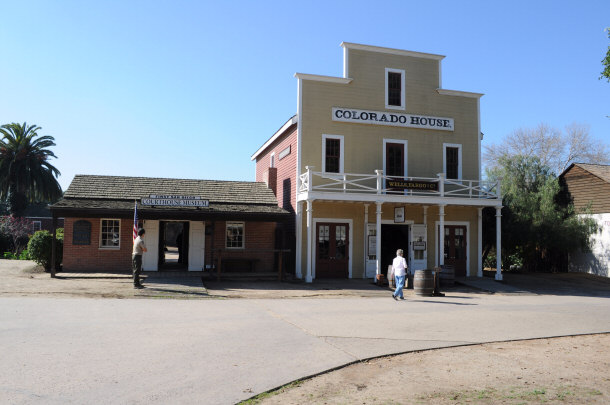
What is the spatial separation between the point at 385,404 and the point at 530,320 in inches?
309

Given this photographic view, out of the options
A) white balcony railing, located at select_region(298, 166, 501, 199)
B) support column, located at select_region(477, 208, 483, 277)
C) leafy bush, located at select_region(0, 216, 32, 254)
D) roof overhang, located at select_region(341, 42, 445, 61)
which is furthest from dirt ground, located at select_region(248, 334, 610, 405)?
leafy bush, located at select_region(0, 216, 32, 254)

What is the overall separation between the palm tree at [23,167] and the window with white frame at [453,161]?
1016 inches

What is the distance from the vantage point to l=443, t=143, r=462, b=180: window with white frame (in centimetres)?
2295

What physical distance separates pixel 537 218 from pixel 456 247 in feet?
15.8

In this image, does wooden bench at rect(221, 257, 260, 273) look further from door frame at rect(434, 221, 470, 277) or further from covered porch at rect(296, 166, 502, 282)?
door frame at rect(434, 221, 470, 277)

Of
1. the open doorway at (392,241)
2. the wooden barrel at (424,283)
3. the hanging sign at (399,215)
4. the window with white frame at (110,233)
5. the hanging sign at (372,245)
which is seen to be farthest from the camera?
the open doorway at (392,241)

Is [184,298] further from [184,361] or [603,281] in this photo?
[603,281]

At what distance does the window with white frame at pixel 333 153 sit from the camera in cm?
2136

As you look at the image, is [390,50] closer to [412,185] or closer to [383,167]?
[383,167]

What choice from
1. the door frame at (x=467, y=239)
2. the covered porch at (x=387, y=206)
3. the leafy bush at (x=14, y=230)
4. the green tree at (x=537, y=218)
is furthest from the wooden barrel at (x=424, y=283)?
the leafy bush at (x=14, y=230)

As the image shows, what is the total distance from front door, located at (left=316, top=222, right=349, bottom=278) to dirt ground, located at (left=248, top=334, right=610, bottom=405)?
40.2 ft

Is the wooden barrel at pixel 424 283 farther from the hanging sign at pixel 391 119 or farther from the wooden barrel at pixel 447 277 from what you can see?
the hanging sign at pixel 391 119

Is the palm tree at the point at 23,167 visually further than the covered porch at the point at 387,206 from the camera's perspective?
Yes

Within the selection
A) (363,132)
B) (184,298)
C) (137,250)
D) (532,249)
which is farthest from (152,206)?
(532,249)
